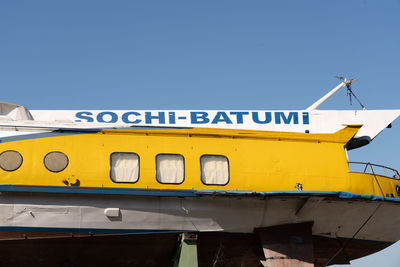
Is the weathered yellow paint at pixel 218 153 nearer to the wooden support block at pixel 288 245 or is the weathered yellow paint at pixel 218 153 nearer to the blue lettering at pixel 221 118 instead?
the wooden support block at pixel 288 245

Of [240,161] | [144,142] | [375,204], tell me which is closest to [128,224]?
[144,142]

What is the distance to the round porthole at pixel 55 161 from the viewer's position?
16.6 metres

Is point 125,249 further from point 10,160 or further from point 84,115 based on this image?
point 84,115

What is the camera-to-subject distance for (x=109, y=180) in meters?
16.8

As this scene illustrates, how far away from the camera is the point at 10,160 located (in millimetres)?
16484

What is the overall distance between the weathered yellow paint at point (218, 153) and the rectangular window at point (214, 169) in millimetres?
136

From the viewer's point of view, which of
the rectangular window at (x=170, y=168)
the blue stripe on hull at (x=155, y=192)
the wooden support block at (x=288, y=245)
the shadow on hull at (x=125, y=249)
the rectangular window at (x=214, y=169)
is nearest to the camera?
the blue stripe on hull at (x=155, y=192)

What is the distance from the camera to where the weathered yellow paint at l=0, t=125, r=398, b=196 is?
1672 cm

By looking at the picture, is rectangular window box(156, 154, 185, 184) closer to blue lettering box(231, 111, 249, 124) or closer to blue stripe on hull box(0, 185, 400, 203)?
blue stripe on hull box(0, 185, 400, 203)

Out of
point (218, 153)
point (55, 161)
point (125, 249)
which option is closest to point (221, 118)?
point (218, 153)

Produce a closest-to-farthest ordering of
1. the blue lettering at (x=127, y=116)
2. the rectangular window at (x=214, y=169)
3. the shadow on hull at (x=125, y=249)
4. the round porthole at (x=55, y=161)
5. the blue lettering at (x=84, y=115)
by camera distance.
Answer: the shadow on hull at (x=125, y=249) < the round porthole at (x=55, y=161) < the rectangular window at (x=214, y=169) < the blue lettering at (x=84, y=115) < the blue lettering at (x=127, y=116)

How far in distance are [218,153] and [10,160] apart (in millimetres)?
5903

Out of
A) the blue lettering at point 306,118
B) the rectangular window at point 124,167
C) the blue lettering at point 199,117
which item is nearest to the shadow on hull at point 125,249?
the rectangular window at point 124,167

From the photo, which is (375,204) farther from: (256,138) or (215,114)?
(215,114)
